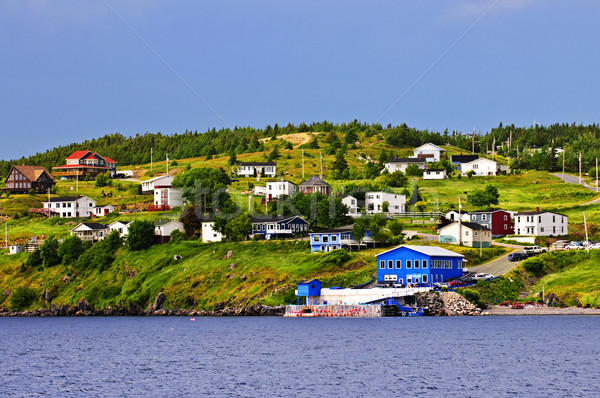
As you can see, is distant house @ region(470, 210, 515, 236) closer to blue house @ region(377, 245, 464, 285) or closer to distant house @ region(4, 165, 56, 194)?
blue house @ region(377, 245, 464, 285)

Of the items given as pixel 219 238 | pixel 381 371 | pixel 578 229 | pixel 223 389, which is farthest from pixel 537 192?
pixel 223 389

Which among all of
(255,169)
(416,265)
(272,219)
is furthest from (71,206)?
(416,265)

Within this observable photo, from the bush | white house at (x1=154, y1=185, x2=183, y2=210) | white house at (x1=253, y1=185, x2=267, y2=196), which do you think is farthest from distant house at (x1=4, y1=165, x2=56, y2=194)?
the bush

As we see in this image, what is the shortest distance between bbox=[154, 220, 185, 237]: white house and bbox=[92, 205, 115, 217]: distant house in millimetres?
29083

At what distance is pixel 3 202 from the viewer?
168500mm

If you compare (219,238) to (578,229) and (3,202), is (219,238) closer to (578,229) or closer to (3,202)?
(578,229)

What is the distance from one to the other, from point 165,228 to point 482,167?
80401 millimetres

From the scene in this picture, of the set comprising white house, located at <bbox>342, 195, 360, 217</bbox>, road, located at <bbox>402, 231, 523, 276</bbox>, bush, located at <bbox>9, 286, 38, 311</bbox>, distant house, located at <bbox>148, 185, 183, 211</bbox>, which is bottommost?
bush, located at <bbox>9, 286, 38, 311</bbox>

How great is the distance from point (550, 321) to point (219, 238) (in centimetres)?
5684

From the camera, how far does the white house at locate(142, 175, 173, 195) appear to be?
16620 cm

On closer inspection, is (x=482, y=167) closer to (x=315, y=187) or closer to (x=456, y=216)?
(x=315, y=187)

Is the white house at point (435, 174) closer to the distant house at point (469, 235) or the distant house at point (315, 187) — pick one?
the distant house at point (315, 187)

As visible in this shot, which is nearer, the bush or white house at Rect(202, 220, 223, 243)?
the bush

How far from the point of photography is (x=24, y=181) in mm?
180500
